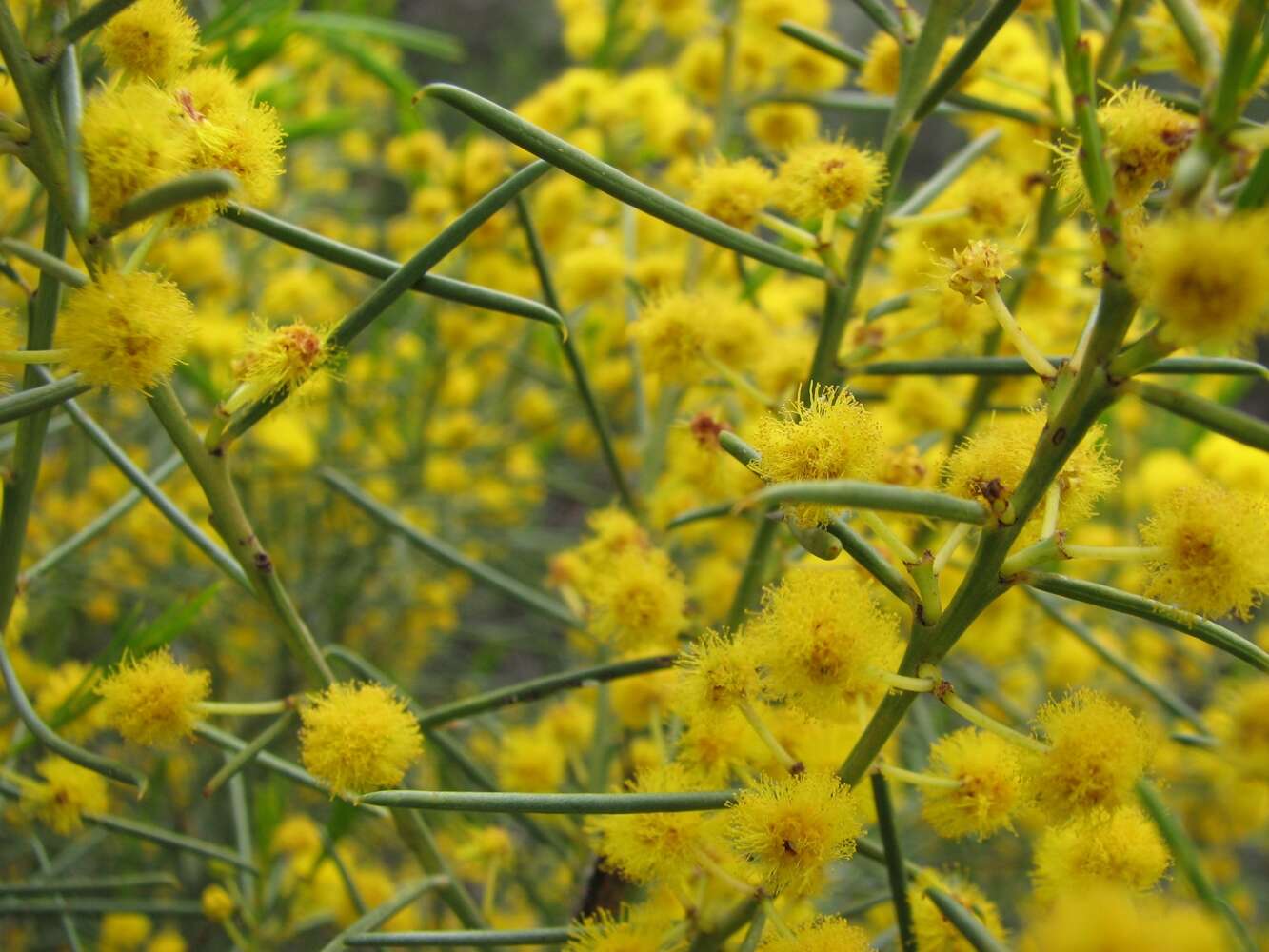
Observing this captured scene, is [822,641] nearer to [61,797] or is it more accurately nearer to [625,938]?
[625,938]

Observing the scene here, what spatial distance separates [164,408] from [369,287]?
1373 millimetres

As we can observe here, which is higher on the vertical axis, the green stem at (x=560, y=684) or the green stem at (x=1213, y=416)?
the green stem at (x=1213, y=416)

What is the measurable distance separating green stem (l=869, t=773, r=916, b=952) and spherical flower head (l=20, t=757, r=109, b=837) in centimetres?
59

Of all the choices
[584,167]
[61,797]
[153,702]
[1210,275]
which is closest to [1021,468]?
[1210,275]

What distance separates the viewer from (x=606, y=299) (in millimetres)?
1648

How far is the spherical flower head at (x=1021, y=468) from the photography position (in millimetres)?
592

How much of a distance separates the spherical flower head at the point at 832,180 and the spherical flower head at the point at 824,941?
19.6 inches

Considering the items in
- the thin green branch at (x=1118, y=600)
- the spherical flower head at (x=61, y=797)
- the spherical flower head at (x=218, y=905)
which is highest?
the thin green branch at (x=1118, y=600)

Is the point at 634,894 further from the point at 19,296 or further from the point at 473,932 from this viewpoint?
the point at 19,296

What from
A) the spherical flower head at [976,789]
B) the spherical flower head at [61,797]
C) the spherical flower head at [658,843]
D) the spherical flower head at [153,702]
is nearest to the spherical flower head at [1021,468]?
the spherical flower head at [976,789]

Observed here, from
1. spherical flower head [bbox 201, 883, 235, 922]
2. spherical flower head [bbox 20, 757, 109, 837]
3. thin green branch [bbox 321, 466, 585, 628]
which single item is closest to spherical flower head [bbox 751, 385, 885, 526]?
thin green branch [bbox 321, 466, 585, 628]

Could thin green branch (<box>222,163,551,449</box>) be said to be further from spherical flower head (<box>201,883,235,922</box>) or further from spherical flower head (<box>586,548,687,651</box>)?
spherical flower head (<box>201,883,235,922</box>)

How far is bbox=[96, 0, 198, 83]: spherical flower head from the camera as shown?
636 millimetres

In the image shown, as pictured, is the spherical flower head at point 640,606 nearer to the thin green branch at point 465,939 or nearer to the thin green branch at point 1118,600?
the thin green branch at point 465,939
